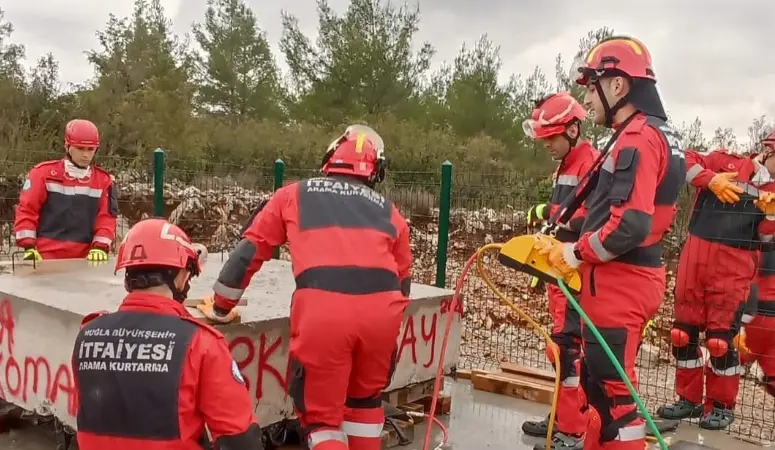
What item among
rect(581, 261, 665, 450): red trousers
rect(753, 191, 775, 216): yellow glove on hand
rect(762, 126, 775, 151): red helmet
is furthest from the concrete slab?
rect(762, 126, 775, 151): red helmet

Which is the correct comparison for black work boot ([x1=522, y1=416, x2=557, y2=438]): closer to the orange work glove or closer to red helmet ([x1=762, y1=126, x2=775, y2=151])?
the orange work glove

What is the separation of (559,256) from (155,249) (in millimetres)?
2126

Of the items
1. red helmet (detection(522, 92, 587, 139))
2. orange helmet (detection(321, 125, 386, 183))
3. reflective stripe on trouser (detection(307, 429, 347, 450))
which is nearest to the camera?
reflective stripe on trouser (detection(307, 429, 347, 450))

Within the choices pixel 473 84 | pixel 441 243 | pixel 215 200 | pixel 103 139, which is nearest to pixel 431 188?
pixel 441 243

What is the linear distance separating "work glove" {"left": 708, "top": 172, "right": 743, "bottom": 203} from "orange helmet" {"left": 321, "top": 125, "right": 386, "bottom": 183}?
2858mm

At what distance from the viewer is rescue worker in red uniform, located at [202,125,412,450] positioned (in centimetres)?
335

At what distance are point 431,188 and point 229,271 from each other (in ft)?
17.8

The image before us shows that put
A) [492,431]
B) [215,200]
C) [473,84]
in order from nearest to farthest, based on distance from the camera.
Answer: [492,431] → [215,200] → [473,84]

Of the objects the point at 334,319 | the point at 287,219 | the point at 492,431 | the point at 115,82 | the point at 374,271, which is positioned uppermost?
the point at 115,82

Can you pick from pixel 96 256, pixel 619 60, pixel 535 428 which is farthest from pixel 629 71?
pixel 96 256

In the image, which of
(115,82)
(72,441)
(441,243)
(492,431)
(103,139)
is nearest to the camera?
(72,441)

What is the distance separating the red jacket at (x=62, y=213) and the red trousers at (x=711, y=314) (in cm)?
493

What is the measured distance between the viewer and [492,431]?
5.21 m

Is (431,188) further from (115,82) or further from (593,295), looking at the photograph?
(115,82)
